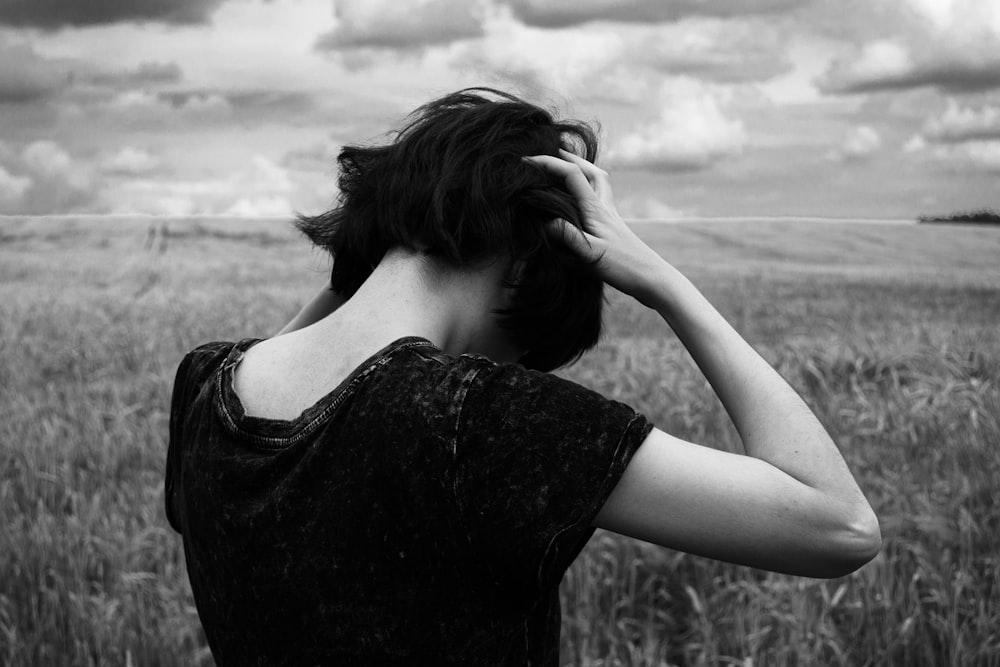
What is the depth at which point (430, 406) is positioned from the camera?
0.93 meters

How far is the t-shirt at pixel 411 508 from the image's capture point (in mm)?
922

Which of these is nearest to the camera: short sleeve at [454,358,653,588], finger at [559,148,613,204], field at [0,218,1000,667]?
short sleeve at [454,358,653,588]

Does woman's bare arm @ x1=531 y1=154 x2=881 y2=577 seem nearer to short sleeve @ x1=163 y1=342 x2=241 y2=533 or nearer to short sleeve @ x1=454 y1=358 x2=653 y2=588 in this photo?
short sleeve @ x1=454 y1=358 x2=653 y2=588

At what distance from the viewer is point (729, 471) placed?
99 centimetres

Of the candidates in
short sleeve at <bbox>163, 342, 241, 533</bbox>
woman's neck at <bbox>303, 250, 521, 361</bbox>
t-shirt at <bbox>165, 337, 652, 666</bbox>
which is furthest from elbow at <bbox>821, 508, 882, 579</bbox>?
short sleeve at <bbox>163, 342, 241, 533</bbox>

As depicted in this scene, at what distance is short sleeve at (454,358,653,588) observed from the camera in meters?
0.92

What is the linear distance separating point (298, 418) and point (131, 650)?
210 centimetres

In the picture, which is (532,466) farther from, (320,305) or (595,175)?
(320,305)

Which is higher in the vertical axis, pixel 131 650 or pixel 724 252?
pixel 724 252

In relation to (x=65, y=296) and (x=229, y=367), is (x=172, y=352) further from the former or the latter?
(x=229, y=367)

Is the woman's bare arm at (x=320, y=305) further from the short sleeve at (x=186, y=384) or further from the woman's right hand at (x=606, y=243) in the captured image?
the woman's right hand at (x=606, y=243)

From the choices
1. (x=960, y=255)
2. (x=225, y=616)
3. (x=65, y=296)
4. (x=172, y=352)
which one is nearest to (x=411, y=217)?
(x=225, y=616)

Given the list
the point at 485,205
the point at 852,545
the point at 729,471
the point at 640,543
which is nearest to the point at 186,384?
the point at 485,205

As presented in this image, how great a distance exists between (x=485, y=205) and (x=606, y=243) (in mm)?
174
